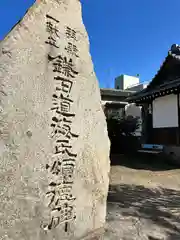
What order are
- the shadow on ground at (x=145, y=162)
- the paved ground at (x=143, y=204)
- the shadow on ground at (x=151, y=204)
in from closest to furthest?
the paved ground at (x=143, y=204)
the shadow on ground at (x=151, y=204)
the shadow on ground at (x=145, y=162)

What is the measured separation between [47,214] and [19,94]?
1202 mm

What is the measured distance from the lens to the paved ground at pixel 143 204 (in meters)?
3.49

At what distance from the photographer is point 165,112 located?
526 inches

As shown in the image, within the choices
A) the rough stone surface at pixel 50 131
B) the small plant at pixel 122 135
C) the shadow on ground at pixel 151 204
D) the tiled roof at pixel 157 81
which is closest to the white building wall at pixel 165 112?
the tiled roof at pixel 157 81

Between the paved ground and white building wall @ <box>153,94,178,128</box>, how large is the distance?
3.44 m

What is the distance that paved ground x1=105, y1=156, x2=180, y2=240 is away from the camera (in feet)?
11.5

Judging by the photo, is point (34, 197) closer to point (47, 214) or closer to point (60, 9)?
point (47, 214)

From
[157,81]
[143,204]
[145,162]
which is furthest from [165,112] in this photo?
[143,204]

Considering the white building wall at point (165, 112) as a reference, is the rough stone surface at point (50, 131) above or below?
below

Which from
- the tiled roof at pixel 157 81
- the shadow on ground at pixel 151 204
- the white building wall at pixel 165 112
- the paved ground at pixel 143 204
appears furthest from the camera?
the tiled roof at pixel 157 81

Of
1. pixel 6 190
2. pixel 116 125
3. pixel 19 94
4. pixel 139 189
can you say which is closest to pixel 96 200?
pixel 6 190

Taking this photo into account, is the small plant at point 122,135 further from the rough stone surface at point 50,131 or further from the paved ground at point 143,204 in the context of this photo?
the rough stone surface at point 50,131

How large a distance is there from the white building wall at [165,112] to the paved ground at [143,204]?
3.44m

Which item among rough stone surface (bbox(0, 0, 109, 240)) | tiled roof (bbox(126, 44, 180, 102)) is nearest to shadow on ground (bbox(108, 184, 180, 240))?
rough stone surface (bbox(0, 0, 109, 240))
